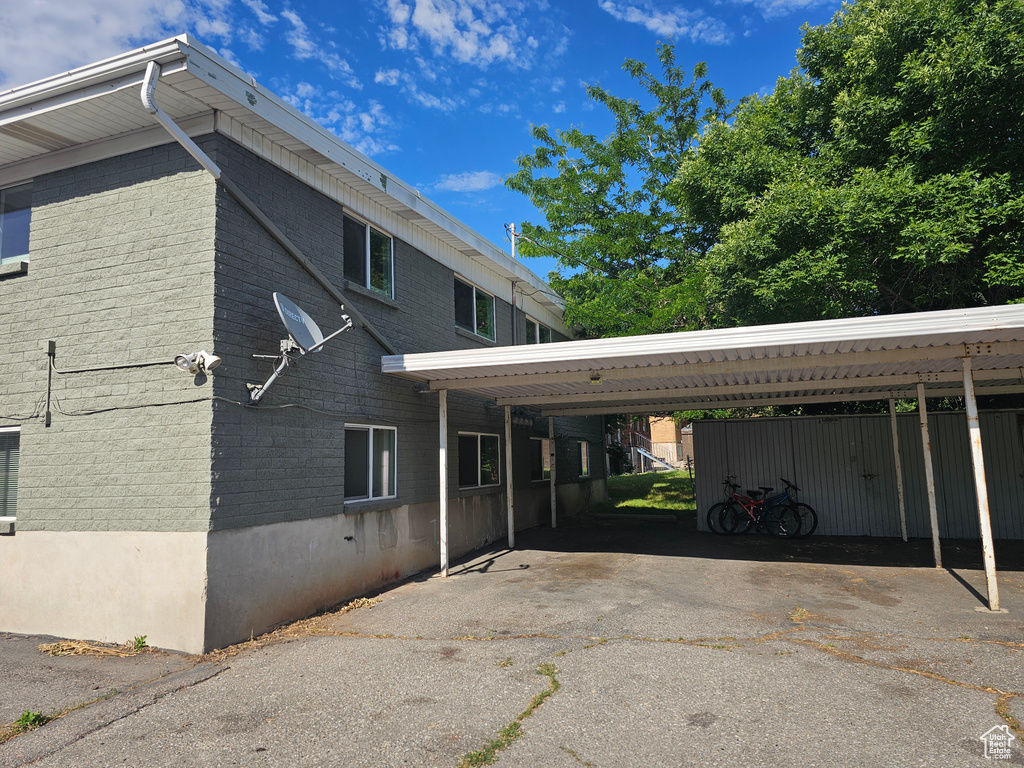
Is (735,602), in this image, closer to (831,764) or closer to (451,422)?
(831,764)

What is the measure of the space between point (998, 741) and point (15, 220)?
10.4m

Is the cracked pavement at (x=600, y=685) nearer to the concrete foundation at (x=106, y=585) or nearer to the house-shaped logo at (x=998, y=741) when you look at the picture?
the house-shaped logo at (x=998, y=741)

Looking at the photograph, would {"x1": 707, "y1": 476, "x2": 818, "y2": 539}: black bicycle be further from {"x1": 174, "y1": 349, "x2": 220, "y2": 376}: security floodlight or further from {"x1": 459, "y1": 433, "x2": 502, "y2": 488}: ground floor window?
{"x1": 174, "y1": 349, "x2": 220, "y2": 376}: security floodlight

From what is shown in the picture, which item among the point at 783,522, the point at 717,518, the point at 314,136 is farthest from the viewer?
the point at 717,518

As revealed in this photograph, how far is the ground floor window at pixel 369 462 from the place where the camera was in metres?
8.30

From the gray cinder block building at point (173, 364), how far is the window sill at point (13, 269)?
3 centimetres

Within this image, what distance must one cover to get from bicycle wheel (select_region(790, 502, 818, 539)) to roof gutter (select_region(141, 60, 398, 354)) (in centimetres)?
864

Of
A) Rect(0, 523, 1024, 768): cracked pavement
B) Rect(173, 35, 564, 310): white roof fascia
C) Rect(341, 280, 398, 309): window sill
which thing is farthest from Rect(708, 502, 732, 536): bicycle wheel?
Rect(341, 280, 398, 309): window sill

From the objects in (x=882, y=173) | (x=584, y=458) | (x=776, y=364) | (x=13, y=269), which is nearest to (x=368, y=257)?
(x=13, y=269)

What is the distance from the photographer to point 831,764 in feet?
11.7

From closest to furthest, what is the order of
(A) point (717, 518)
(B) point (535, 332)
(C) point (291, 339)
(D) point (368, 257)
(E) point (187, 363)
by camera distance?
(E) point (187, 363) → (C) point (291, 339) → (D) point (368, 257) → (A) point (717, 518) → (B) point (535, 332)

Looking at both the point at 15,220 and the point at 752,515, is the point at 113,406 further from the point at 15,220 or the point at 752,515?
the point at 752,515

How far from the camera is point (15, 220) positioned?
7703mm

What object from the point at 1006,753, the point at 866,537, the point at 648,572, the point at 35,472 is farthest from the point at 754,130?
the point at 35,472
